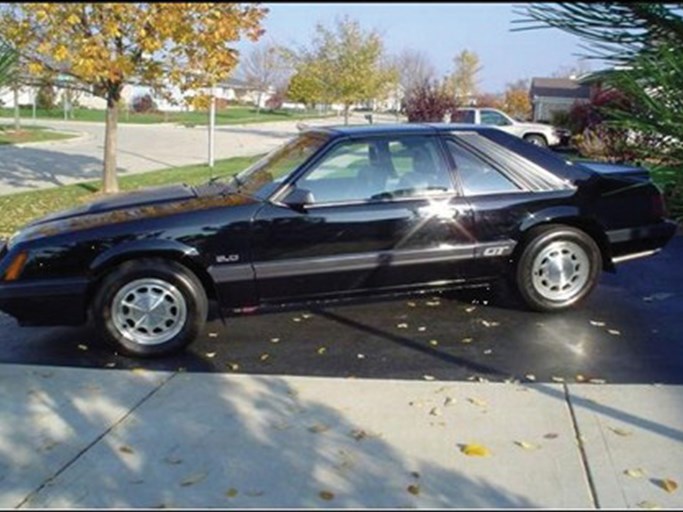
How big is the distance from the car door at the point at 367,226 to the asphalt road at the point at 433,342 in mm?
390

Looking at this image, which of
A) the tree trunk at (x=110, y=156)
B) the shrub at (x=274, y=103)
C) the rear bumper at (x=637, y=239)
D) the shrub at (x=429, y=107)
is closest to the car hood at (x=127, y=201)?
the rear bumper at (x=637, y=239)

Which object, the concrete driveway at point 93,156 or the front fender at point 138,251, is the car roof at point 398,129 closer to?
the front fender at point 138,251

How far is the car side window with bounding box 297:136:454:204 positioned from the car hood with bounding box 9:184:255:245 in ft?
1.95

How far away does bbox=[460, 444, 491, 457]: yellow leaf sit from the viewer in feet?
11.2

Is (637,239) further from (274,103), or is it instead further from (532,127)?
(274,103)

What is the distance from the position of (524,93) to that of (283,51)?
28.5 m

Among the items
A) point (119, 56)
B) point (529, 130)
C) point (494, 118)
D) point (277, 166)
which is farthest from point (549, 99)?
point (277, 166)

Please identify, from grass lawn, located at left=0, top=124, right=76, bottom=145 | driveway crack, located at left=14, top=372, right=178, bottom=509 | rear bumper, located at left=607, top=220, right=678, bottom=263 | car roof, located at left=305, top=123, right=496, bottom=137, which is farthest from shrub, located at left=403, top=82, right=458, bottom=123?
driveway crack, located at left=14, top=372, right=178, bottom=509

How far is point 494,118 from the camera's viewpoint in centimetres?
2453

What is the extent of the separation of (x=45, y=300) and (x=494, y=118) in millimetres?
21789

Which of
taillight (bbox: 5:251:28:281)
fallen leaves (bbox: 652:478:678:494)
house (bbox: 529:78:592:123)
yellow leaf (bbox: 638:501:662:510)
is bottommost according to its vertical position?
yellow leaf (bbox: 638:501:662:510)

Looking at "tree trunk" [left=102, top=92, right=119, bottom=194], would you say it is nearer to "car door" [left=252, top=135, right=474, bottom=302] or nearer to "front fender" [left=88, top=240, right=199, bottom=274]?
"front fender" [left=88, top=240, right=199, bottom=274]

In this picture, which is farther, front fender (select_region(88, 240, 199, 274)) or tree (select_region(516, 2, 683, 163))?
front fender (select_region(88, 240, 199, 274))

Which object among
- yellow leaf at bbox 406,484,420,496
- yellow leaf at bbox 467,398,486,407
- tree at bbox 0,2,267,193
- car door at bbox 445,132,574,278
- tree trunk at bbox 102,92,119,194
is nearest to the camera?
yellow leaf at bbox 406,484,420,496
